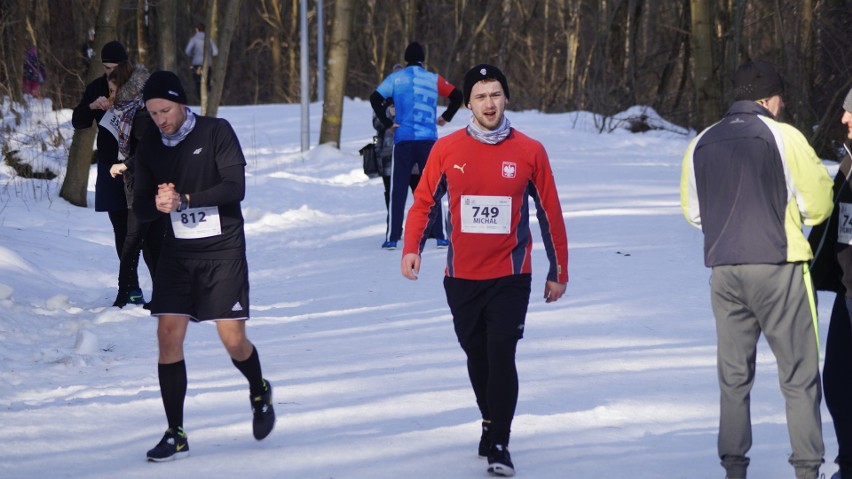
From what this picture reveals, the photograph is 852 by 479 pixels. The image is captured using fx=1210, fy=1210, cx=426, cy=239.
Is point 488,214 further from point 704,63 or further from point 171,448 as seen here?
point 704,63

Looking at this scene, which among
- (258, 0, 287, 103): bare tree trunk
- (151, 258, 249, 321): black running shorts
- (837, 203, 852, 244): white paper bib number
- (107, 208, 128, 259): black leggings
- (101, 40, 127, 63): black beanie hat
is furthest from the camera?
(258, 0, 287, 103): bare tree trunk

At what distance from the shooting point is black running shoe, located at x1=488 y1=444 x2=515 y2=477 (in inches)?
193

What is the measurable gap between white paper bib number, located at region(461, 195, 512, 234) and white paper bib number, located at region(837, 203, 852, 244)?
1.31 meters

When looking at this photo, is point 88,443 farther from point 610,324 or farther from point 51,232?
point 51,232

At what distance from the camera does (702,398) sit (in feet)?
20.6

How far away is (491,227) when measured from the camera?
505 cm

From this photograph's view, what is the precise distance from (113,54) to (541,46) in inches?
1766

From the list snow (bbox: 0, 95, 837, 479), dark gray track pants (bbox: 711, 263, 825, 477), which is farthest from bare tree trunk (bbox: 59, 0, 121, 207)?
dark gray track pants (bbox: 711, 263, 825, 477)

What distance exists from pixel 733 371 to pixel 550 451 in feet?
3.35

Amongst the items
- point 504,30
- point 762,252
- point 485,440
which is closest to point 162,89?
point 485,440

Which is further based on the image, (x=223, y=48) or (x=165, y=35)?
(x=223, y=48)

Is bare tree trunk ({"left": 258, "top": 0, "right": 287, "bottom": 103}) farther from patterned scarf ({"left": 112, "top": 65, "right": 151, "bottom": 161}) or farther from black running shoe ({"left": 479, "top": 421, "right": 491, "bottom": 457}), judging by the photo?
black running shoe ({"left": 479, "top": 421, "right": 491, "bottom": 457})

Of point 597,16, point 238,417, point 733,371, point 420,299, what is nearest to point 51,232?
point 420,299

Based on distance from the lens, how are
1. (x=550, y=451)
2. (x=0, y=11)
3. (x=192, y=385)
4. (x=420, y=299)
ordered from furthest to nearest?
(x=0, y=11) < (x=420, y=299) < (x=192, y=385) < (x=550, y=451)
